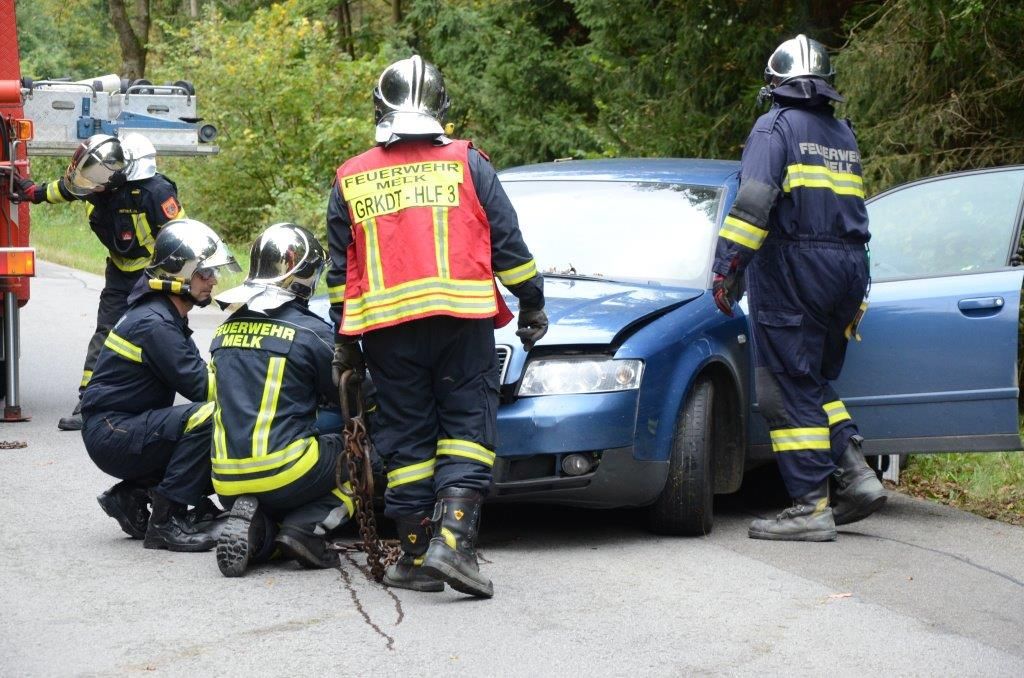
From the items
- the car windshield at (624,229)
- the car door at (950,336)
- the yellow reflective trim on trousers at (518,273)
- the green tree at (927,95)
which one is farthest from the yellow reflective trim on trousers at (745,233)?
the green tree at (927,95)

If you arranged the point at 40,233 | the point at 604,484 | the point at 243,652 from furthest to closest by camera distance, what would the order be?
the point at 40,233 < the point at 604,484 < the point at 243,652

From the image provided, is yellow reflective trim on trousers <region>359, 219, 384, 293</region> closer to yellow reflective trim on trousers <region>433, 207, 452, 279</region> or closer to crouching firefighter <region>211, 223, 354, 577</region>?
yellow reflective trim on trousers <region>433, 207, 452, 279</region>

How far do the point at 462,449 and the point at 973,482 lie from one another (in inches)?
133

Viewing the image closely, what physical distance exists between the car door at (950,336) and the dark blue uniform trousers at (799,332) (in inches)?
14.7

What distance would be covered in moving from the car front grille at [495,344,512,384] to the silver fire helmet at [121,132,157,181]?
12.1 ft

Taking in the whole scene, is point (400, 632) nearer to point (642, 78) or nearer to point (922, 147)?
point (922, 147)

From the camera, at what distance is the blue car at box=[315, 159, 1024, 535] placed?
5414 mm

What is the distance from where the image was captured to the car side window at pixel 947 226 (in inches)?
254

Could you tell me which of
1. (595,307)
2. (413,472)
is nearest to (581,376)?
(595,307)

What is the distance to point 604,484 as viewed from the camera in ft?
17.8

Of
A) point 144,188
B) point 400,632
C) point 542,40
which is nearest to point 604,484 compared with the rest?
point 400,632

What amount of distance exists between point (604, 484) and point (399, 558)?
864mm

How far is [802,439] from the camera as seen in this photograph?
5949 mm

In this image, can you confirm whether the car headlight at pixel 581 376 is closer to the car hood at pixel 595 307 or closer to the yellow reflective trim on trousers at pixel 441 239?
the car hood at pixel 595 307
